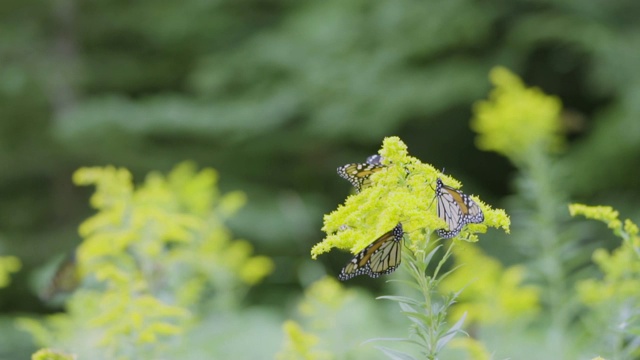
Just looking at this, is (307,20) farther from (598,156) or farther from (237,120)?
(598,156)

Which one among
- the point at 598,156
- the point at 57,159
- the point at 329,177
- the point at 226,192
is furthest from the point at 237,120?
the point at 598,156

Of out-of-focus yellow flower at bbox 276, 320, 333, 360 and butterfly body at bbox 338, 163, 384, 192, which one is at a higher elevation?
butterfly body at bbox 338, 163, 384, 192

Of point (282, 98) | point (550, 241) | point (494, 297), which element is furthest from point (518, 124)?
point (282, 98)

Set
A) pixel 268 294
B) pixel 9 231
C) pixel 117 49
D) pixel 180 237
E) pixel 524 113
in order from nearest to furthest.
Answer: pixel 180 237, pixel 524 113, pixel 268 294, pixel 9 231, pixel 117 49

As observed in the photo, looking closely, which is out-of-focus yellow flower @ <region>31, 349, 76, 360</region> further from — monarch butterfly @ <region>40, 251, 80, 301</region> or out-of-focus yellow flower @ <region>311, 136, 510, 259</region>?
monarch butterfly @ <region>40, 251, 80, 301</region>

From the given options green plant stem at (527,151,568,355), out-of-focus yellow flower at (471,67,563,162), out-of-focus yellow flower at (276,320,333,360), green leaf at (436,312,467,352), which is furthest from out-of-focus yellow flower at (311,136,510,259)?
out-of-focus yellow flower at (471,67,563,162)

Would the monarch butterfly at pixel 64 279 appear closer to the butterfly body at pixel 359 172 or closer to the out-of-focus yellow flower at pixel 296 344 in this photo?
the out-of-focus yellow flower at pixel 296 344

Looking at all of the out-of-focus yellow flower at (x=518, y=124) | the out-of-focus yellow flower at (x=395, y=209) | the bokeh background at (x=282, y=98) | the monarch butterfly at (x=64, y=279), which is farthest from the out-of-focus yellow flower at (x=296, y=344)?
the bokeh background at (x=282, y=98)

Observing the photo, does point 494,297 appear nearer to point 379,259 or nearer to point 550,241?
point 550,241
